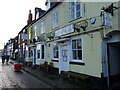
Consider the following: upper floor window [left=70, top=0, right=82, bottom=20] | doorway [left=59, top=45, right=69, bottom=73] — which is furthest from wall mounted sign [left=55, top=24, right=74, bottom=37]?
doorway [left=59, top=45, right=69, bottom=73]

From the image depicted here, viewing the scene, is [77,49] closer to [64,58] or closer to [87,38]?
[87,38]

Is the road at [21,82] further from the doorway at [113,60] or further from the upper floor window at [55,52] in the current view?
the doorway at [113,60]

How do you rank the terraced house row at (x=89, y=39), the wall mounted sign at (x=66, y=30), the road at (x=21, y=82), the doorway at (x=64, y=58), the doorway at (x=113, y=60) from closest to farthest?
the terraced house row at (x=89, y=39) < the doorway at (x=113, y=60) < the road at (x=21, y=82) < the wall mounted sign at (x=66, y=30) < the doorway at (x=64, y=58)

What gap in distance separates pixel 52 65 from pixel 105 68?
6.35m

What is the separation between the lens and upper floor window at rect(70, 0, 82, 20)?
916cm

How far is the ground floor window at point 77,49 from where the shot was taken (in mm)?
8750

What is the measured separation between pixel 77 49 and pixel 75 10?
3.12 metres

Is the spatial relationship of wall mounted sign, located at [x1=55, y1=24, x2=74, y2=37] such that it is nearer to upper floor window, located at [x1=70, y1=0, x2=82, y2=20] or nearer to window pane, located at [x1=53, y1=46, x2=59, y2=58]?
upper floor window, located at [x1=70, y1=0, x2=82, y2=20]

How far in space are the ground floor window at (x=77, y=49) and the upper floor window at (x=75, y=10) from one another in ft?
6.27

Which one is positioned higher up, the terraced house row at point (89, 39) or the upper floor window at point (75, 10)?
the upper floor window at point (75, 10)

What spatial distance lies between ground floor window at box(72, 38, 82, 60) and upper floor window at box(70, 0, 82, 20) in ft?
6.27

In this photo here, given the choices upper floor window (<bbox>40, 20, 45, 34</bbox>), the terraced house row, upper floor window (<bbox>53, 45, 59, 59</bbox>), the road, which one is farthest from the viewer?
upper floor window (<bbox>40, 20, 45, 34</bbox>)

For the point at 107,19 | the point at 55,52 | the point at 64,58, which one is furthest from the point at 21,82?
the point at 107,19

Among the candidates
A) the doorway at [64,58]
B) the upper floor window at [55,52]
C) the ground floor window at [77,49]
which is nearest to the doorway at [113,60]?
the ground floor window at [77,49]
